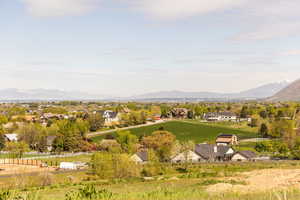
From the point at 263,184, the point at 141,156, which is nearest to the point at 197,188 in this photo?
the point at 263,184

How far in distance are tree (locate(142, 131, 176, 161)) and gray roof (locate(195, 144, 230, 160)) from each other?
5.33m

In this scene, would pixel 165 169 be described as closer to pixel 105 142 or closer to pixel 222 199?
pixel 105 142

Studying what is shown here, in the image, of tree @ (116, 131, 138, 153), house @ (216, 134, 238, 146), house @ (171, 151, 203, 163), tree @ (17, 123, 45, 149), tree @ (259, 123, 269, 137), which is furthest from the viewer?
tree @ (259, 123, 269, 137)

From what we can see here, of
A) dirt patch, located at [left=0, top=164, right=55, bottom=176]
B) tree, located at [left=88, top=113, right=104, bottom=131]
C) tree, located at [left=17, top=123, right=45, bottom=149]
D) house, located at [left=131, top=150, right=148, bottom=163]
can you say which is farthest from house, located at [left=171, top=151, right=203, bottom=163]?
tree, located at [left=88, top=113, right=104, bottom=131]

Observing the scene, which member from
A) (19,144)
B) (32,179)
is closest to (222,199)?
(32,179)

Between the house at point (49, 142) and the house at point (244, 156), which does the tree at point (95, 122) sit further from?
the house at point (244, 156)

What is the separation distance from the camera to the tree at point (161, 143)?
64.6 metres

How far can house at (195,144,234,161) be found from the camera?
6775 centimetres

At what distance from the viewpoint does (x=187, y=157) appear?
64750 mm

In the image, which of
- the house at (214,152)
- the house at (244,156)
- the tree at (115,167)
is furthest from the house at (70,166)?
the house at (244,156)

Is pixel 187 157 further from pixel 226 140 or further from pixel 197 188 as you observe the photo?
pixel 197 188

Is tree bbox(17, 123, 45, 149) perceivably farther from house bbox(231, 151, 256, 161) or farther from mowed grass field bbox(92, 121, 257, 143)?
house bbox(231, 151, 256, 161)

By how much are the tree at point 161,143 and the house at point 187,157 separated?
5.96 feet

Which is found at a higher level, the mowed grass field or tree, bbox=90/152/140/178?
tree, bbox=90/152/140/178
